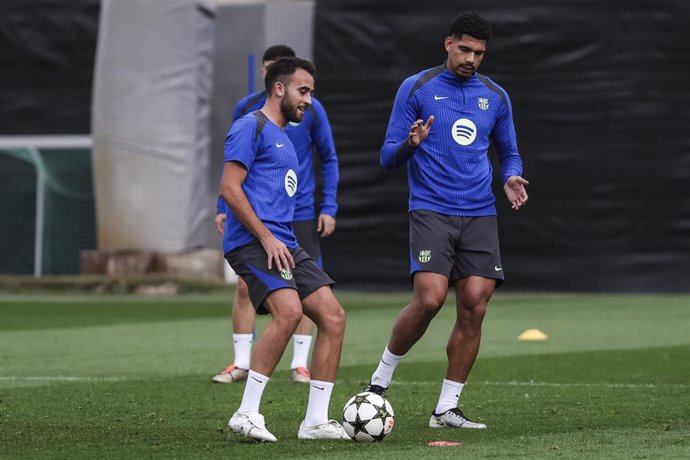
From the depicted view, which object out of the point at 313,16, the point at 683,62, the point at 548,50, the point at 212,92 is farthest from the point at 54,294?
the point at 683,62

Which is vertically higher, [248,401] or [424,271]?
[424,271]

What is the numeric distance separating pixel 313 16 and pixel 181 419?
1561 cm

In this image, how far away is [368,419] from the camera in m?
6.88

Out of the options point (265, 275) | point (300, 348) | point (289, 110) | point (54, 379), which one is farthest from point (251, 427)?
point (54, 379)

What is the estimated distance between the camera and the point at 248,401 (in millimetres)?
→ 6855

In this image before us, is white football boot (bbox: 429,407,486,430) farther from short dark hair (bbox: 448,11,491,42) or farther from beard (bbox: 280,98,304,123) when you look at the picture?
short dark hair (bbox: 448,11,491,42)

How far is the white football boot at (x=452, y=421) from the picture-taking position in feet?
24.3

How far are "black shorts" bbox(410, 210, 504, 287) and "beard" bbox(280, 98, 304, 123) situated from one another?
3.19 feet

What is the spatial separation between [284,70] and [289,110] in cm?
20

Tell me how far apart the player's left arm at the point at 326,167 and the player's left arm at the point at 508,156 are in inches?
94.6

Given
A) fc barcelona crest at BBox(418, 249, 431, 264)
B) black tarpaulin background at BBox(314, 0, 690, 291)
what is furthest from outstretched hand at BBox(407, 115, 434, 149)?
black tarpaulin background at BBox(314, 0, 690, 291)

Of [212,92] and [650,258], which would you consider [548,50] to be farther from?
[212,92]

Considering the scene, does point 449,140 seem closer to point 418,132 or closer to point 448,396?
point 418,132

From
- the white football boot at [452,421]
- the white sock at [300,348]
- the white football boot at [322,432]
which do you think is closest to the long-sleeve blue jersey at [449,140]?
the white football boot at [452,421]
